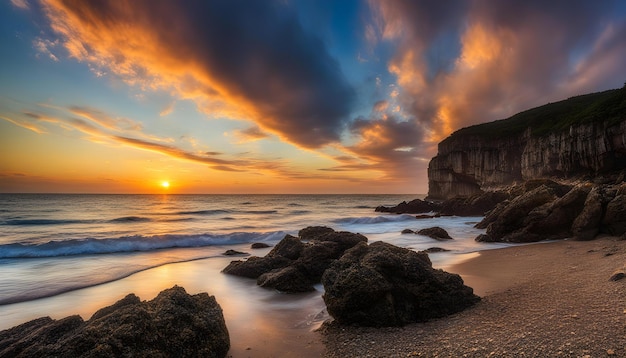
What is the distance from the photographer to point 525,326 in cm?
408

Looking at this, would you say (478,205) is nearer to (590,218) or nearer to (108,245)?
(590,218)

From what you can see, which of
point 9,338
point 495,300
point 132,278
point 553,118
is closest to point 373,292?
point 495,300

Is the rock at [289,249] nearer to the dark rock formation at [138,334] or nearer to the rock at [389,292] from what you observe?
the rock at [389,292]

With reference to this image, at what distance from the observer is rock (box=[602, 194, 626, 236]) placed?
1075 cm

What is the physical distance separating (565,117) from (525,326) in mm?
59189

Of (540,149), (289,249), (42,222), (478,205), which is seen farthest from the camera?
(540,149)

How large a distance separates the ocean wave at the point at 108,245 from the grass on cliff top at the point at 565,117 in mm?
40312

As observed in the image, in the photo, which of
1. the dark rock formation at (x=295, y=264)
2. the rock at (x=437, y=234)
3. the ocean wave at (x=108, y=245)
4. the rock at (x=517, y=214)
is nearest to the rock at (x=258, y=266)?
the dark rock formation at (x=295, y=264)

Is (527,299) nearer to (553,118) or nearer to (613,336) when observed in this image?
(613,336)

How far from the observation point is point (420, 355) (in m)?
3.76

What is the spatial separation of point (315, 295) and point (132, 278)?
6.39 meters

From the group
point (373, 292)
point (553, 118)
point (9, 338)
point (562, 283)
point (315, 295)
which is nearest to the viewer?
point (9, 338)

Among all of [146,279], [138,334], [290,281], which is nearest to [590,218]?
[290,281]

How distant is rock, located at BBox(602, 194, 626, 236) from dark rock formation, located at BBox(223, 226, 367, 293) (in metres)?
8.71
